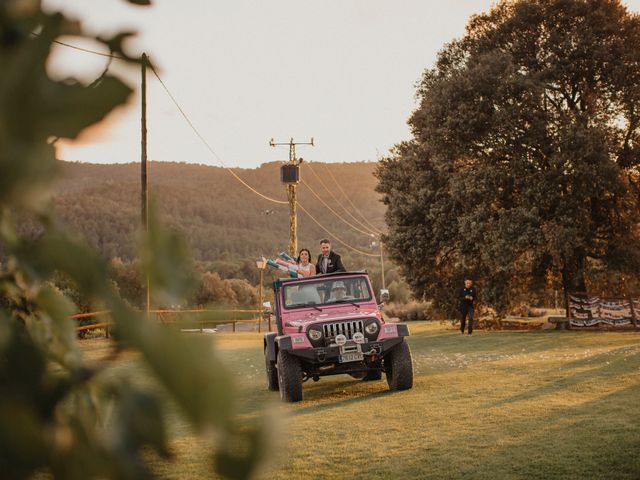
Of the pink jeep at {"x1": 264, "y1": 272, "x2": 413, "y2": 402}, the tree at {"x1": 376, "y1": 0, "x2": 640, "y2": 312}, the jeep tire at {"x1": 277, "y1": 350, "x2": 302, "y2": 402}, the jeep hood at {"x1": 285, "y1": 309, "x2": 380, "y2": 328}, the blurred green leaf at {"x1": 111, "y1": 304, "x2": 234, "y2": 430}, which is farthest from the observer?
the tree at {"x1": 376, "y1": 0, "x2": 640, "y2": 312}

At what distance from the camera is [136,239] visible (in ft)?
1.60

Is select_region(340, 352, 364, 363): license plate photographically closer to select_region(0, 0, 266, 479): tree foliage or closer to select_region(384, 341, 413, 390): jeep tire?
select_region(384, 341, 413, 390): jeep tire

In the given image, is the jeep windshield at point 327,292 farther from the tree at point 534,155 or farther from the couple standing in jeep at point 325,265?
the tree at point 534,155

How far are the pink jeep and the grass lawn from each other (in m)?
0.41

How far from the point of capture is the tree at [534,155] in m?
25.8

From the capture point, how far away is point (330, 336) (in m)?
11.1

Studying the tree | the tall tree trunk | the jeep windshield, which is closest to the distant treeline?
the tree

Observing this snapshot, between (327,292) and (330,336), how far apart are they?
1.49 m

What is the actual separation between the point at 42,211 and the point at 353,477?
5.94 metres

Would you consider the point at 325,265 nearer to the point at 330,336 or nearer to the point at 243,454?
the point at 330,336

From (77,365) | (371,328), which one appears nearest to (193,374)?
(77,365)

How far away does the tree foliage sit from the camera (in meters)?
0.41

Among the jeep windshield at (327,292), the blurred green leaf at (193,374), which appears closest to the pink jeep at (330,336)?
the jeep windshield at (327,292)

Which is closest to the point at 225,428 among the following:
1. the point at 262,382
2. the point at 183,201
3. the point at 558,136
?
the point at 262,382
